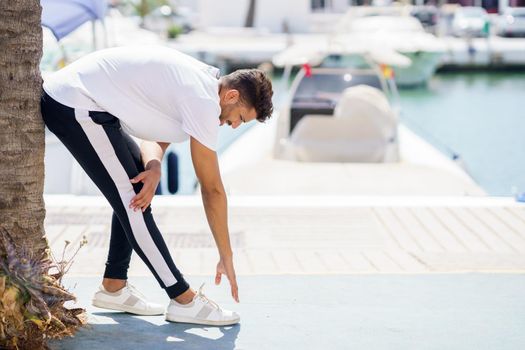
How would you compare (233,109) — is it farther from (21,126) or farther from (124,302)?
(124,302)

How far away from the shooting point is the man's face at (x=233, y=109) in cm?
406

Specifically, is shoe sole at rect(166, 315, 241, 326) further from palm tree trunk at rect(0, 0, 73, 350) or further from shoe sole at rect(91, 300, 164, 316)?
palm tree trunk at rect(0, 0, 73, 350)

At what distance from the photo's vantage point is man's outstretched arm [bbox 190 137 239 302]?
12.8ft

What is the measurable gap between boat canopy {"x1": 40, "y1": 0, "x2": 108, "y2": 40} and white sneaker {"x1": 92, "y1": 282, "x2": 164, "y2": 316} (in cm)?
568

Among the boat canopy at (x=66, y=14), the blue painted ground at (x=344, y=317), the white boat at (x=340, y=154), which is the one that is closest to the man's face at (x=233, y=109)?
the blue painted ground at (x=344, y=317)

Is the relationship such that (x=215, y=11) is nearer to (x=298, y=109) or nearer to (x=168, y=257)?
(x=298, y=109)

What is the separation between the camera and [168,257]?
13.9 feet

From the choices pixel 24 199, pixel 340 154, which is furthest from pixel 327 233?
pixel 340 154

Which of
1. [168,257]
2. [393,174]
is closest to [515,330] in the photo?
[168,257]

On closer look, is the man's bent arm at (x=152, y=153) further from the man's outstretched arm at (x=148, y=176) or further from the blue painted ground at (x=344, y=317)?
the blue painted ground at (x=344, y=317)

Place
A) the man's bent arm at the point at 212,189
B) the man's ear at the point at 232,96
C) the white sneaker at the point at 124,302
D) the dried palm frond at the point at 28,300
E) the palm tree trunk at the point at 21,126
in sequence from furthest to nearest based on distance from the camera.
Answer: the white sneaker at the point at 124,302, the man's ear at the point at 232,96, the man's bent arm at the point at 212,189, the palm tree trunk at the point at 21,126, the dried palm frond at the point at 28,300

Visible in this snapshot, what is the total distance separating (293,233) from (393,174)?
17.1 ft

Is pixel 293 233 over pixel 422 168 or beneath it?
over

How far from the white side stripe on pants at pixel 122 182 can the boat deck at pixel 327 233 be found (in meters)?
1.42
